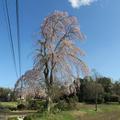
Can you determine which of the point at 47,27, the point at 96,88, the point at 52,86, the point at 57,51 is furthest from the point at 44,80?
the point at 96,88

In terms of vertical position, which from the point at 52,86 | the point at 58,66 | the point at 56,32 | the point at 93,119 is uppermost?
the point at 56,32

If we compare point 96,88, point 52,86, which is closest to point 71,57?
point 52,86

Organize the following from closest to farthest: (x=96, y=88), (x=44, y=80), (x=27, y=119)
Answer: (x=27, y=119), (x=44, y=80), (x=96, y=88)

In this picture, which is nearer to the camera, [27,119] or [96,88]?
[27,119]

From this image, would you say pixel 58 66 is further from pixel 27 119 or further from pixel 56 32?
pixel 27 119

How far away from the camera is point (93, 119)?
36.0 metres

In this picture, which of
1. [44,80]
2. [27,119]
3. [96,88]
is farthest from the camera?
[96,88]

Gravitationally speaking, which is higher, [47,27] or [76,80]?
[47,27]

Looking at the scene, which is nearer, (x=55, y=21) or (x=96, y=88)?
(x=55, y=21)

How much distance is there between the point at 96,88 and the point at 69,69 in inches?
1053

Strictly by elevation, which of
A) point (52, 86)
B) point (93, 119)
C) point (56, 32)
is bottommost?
point (93, 119)

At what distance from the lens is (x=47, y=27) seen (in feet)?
120

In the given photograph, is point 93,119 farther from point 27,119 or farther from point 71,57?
point 27,119

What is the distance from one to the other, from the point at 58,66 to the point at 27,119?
30.0 feet
